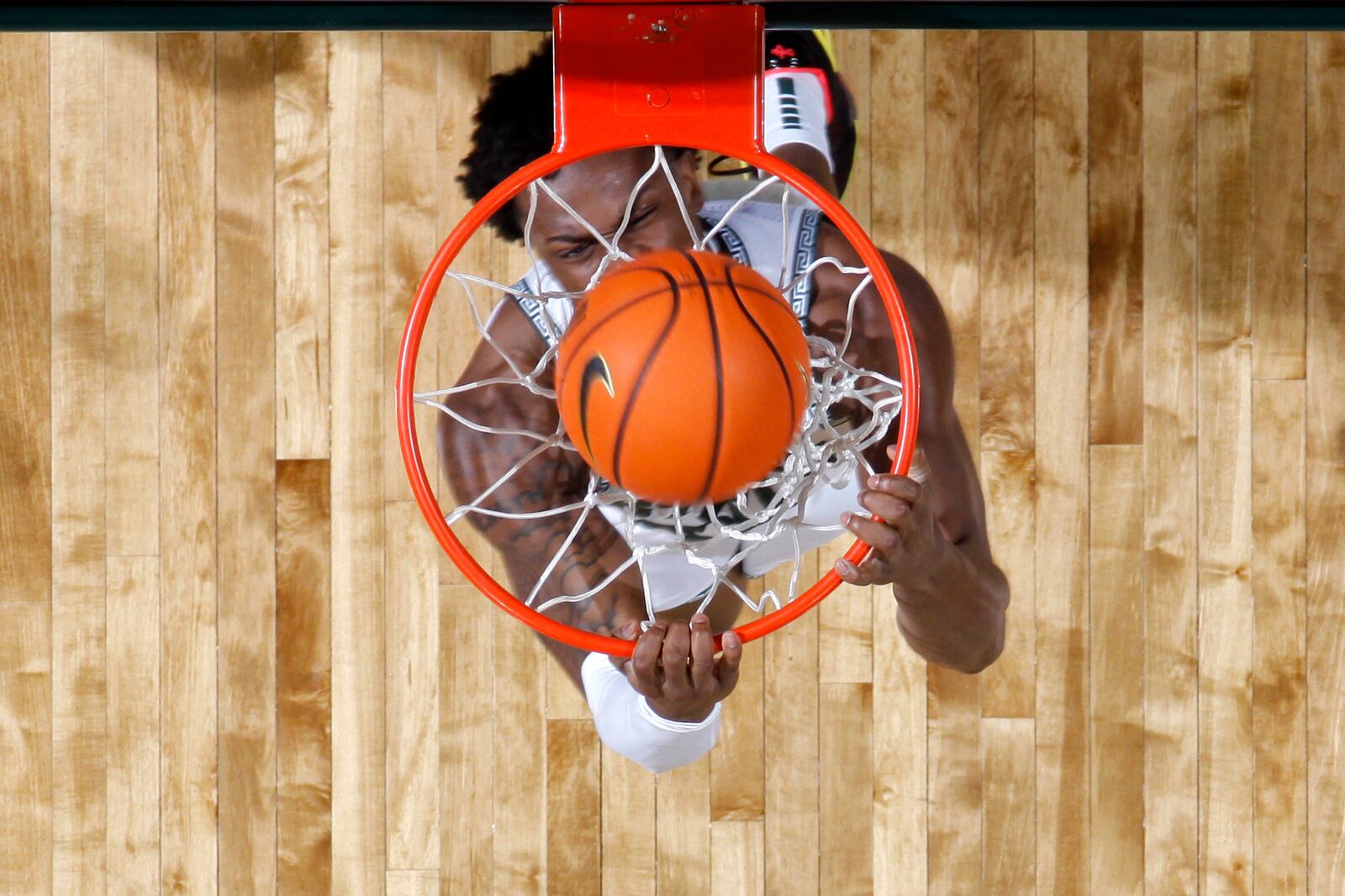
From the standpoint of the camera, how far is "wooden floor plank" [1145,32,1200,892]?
187 centimetres

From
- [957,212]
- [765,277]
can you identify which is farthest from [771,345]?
[957,212]

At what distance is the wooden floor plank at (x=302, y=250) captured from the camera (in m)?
1.87

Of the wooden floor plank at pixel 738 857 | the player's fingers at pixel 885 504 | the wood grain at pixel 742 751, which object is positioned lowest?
the wooden floor plank at pixel 738 857

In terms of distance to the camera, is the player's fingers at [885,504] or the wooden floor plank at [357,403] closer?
the player's fingers at [885,504]

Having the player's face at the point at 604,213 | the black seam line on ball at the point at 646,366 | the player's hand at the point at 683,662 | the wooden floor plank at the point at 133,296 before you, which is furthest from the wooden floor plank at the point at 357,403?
the black seam line on ball at the point at 646,366

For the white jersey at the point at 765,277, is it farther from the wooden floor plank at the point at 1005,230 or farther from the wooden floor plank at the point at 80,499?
the wooden floor plank at the point at 80,499

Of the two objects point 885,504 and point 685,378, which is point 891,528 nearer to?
Result: point 885,504

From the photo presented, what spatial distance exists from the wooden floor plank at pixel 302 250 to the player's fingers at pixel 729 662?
0.97 metres

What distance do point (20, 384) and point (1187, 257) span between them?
1.80 metres

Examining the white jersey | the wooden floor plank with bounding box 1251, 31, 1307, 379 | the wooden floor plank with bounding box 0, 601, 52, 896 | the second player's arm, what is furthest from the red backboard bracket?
the wooden floor plank with bounding box 0, 601, 52, 896

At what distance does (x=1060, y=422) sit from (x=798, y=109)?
624mm

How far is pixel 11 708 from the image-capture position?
74.6 inches

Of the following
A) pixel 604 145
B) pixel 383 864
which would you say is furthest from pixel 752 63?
pixel 383 864

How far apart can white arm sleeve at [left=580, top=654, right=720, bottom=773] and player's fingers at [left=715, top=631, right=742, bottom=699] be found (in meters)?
0.16
